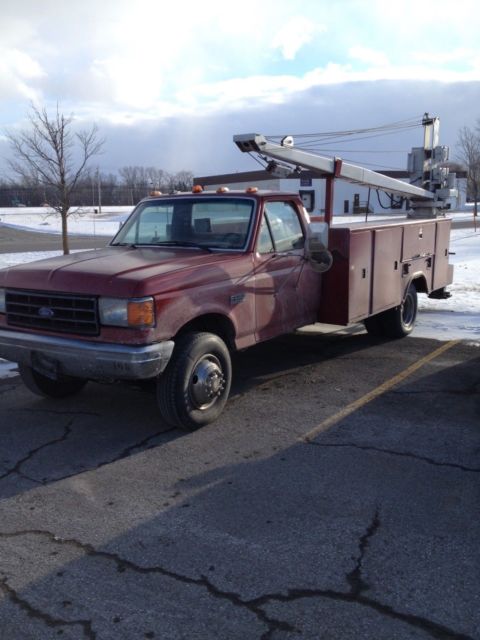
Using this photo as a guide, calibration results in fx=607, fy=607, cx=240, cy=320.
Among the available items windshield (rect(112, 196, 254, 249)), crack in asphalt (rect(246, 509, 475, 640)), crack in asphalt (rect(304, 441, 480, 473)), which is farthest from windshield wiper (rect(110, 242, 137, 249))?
crack in asphalt (rect(246, 509, 475, 640))

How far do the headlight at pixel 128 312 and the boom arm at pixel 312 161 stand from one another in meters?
2.34

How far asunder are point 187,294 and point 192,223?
4.81ft

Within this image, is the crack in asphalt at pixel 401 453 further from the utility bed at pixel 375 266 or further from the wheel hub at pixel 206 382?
the utility bed at pixel 375 266

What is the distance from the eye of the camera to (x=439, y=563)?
10.5 feet

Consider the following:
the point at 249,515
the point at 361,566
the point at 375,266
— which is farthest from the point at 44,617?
the point at 375,266

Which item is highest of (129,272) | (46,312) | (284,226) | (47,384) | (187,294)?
(284,226)

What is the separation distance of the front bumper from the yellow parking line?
1392mm

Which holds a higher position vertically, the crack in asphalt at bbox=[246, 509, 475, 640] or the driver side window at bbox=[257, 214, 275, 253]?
the driver side window at bbox=[257, 214, 275, 253]

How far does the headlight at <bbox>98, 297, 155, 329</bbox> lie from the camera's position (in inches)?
177

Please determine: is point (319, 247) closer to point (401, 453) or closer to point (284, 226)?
point (284, 226)

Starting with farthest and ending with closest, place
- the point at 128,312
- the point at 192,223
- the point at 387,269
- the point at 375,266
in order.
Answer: the point at 387,269 → the point at 375,266 → the point at 192,223 → the point at 128,312

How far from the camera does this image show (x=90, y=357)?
459 cm

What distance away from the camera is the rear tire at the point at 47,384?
575cm

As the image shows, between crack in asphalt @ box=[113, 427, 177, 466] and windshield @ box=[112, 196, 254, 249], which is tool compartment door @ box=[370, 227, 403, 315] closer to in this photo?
windshield @ box=[112, 196, 254, 249]
